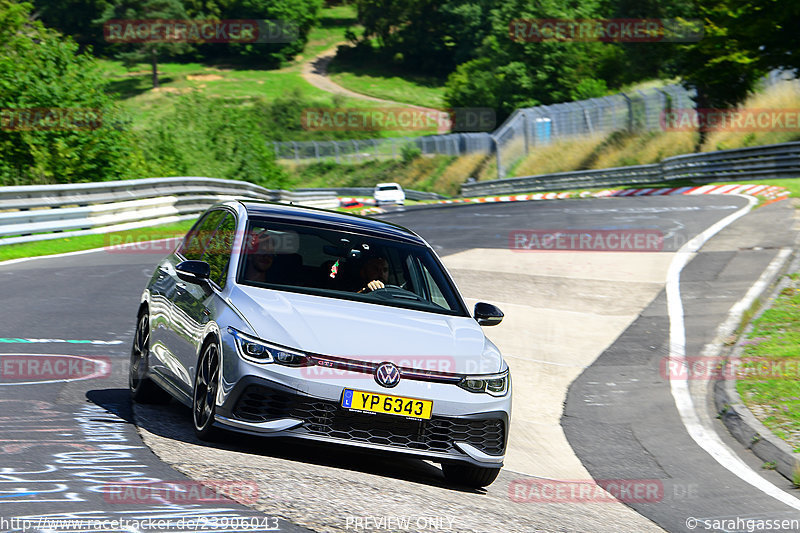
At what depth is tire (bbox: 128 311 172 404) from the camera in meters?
8.30

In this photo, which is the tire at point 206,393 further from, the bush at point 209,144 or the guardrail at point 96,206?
the bush at point 209,144

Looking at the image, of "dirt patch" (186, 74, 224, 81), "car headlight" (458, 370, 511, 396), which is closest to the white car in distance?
"car headlight" (458, 370, 511, 396)

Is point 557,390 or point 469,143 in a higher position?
point 557,390

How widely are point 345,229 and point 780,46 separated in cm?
3108

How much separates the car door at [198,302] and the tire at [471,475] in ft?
6.08

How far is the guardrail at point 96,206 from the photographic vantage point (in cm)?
1966

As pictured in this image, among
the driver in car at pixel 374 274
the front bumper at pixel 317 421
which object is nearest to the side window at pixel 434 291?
the driver in car at pixel 374 274

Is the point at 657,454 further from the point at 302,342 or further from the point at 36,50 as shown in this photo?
the point at 36,50

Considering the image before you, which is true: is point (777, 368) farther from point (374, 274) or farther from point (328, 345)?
point (328, 345)

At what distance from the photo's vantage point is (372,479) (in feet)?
21.8

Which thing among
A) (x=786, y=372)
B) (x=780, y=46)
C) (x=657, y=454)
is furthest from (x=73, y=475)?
(x=780, y=46)

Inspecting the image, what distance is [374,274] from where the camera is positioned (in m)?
8.00

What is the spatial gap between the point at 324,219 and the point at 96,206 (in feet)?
50.4

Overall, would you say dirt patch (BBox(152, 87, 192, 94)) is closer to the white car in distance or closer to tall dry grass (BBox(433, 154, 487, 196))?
tall dry grass (BBox(433, 154, 487, 196))
